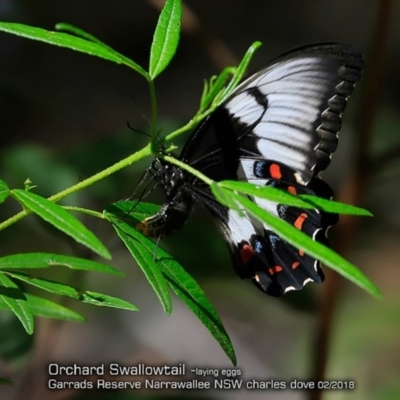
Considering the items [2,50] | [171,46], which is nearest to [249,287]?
[2,50]

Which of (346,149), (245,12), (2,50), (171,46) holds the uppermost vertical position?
(245,12)

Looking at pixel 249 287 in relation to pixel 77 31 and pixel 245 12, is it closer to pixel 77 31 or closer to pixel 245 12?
pixel 245 12

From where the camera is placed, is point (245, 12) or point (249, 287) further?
point (245, 12)

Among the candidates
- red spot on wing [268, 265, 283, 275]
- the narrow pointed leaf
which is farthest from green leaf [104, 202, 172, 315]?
red spot on wing [268, 265, 283, 275]

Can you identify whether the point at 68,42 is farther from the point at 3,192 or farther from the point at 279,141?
the point at 279,141

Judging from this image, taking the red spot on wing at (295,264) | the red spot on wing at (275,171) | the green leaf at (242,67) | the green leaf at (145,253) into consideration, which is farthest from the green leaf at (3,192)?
the red spot on wing at (295,264)

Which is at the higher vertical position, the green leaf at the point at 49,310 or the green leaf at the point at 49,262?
the green leaf at the point at 49,262

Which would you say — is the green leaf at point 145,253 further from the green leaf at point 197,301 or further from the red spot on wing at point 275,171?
the red spot on wing at point 275,171
